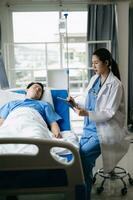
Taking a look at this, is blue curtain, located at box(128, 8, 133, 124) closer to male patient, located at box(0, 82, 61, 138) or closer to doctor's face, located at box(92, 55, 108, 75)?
male patient, located at box(0, 82, 61, 138)

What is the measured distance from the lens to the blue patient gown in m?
1.84

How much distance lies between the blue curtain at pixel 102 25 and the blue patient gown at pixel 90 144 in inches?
59.1

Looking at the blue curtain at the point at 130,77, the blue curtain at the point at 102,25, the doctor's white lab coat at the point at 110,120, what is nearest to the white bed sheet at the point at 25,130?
the doctor's white lab coat at the point at 110,120

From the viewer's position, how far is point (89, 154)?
6.16 feet

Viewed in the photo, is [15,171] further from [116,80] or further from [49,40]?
[49,40]

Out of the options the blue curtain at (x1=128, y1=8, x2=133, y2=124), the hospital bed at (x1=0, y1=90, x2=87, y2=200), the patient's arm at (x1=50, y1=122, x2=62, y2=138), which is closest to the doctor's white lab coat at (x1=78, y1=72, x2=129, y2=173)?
the patient's arm at (x1=50, y1=122, x2=62, y2=138)

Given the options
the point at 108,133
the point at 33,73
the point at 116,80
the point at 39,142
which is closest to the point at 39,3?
the point at 33,73

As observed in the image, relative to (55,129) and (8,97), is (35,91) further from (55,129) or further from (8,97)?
(55,129)

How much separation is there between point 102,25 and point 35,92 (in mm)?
1661

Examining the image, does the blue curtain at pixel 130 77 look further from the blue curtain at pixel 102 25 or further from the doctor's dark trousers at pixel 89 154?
the doctor's dark trousers at pixel 89 154

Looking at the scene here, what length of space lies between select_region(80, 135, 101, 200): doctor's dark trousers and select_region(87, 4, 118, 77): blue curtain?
6.00 feet

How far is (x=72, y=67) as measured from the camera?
3906mm

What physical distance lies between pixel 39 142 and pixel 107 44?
256 centimetres

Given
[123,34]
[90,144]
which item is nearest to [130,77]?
[123,34]
